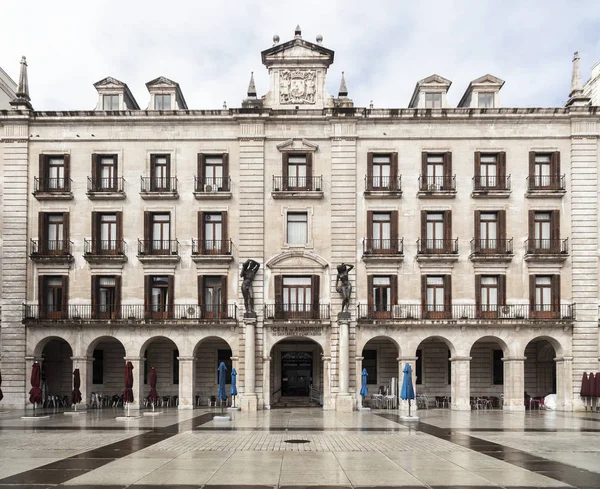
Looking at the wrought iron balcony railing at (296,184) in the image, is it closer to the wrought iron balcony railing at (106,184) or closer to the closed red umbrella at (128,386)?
the wrought iron balcony railing at (106,184)

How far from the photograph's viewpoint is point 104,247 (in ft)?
146

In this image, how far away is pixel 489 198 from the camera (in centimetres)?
4406

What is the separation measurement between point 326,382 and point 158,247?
44.0 ft

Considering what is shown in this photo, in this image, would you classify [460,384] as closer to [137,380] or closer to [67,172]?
[137,380]

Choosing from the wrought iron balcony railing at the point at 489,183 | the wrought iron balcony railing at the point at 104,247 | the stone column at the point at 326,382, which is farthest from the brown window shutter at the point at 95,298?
the wrought iron balcony railing at the point at 489,183

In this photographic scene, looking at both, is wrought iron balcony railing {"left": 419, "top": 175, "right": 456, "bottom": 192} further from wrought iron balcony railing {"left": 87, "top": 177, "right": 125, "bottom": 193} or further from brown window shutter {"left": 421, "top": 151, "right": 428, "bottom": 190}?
wrought iron balcony railing {"left": 87, "top": 177, "right": 125, "bottom": 193}

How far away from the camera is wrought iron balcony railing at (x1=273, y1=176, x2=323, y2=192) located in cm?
4429

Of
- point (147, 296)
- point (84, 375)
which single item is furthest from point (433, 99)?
point (84, 375)

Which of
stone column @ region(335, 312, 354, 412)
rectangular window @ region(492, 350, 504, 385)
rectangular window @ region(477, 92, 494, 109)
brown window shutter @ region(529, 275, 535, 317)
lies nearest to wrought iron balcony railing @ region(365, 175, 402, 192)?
rectangular window @ region(477, 92, 494, 109)

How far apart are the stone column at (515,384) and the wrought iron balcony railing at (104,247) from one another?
24.7m

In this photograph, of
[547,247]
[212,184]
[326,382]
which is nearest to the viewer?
[326,382]

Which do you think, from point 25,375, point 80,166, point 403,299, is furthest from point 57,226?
point 403,299

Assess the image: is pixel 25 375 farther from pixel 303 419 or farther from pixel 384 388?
pixel 384 388

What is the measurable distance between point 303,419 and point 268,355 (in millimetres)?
8051
